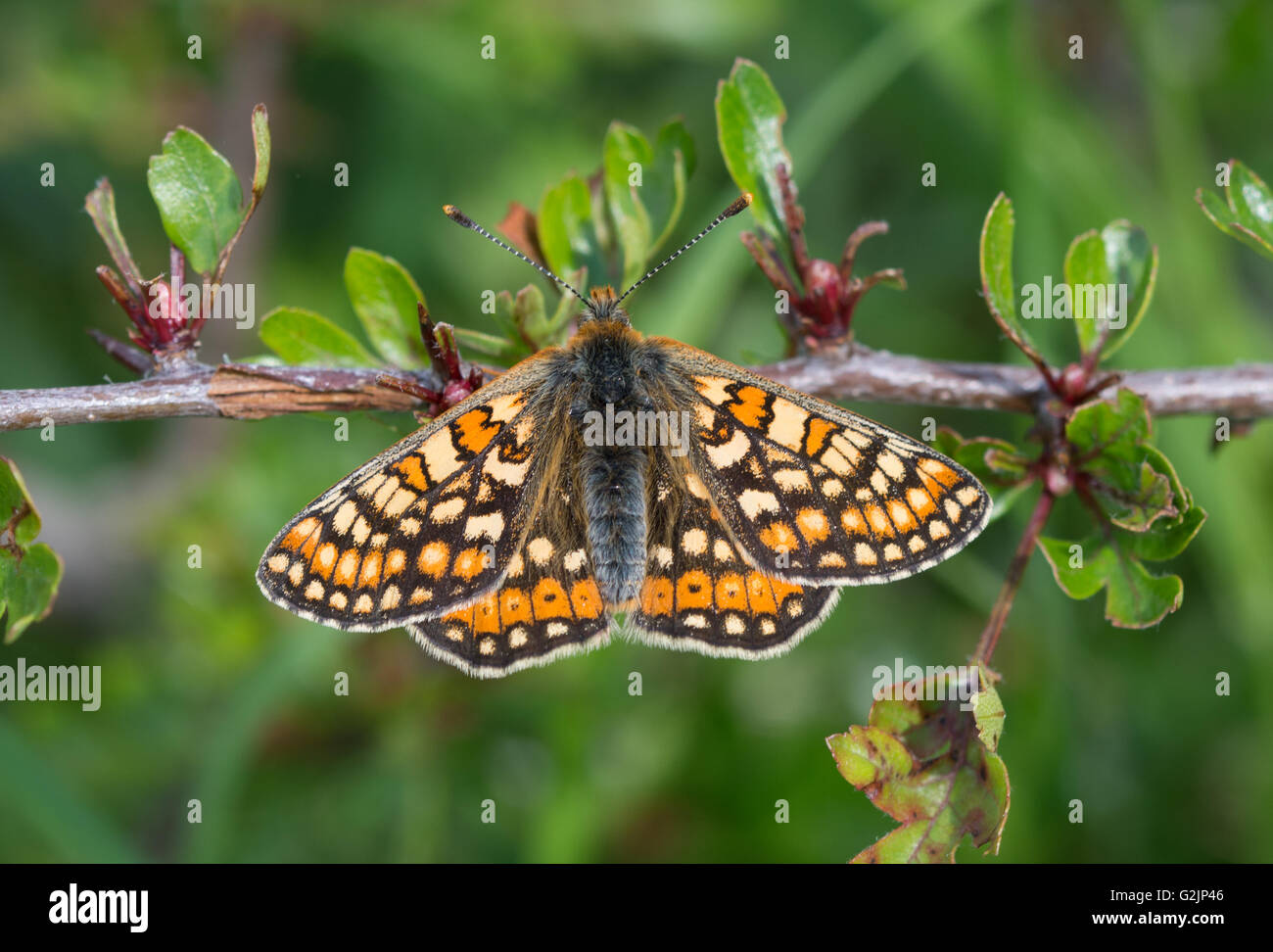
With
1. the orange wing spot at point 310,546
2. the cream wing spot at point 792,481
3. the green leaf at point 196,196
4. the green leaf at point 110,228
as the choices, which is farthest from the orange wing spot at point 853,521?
the green leaf at point 110,228

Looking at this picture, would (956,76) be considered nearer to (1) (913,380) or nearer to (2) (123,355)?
(1) (913,380)

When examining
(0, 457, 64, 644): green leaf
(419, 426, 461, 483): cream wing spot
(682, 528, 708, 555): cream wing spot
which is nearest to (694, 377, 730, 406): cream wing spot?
(682, 528, 708, 555): cream wing spot

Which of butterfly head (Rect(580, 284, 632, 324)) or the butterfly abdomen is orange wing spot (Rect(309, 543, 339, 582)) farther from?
butterfly head (Rect(580, 284, 632, 324))

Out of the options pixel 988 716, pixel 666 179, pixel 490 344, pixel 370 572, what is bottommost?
pixel 988 716

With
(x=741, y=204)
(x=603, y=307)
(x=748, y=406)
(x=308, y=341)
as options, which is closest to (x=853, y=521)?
(x=748, y=406)

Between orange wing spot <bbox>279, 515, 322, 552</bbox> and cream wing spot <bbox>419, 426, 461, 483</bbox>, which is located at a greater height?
cream wing spot <bbox>419, 426, 461, 483</bbox>

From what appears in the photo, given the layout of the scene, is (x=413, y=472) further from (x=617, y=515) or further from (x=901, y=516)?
(x=901, y=516)
